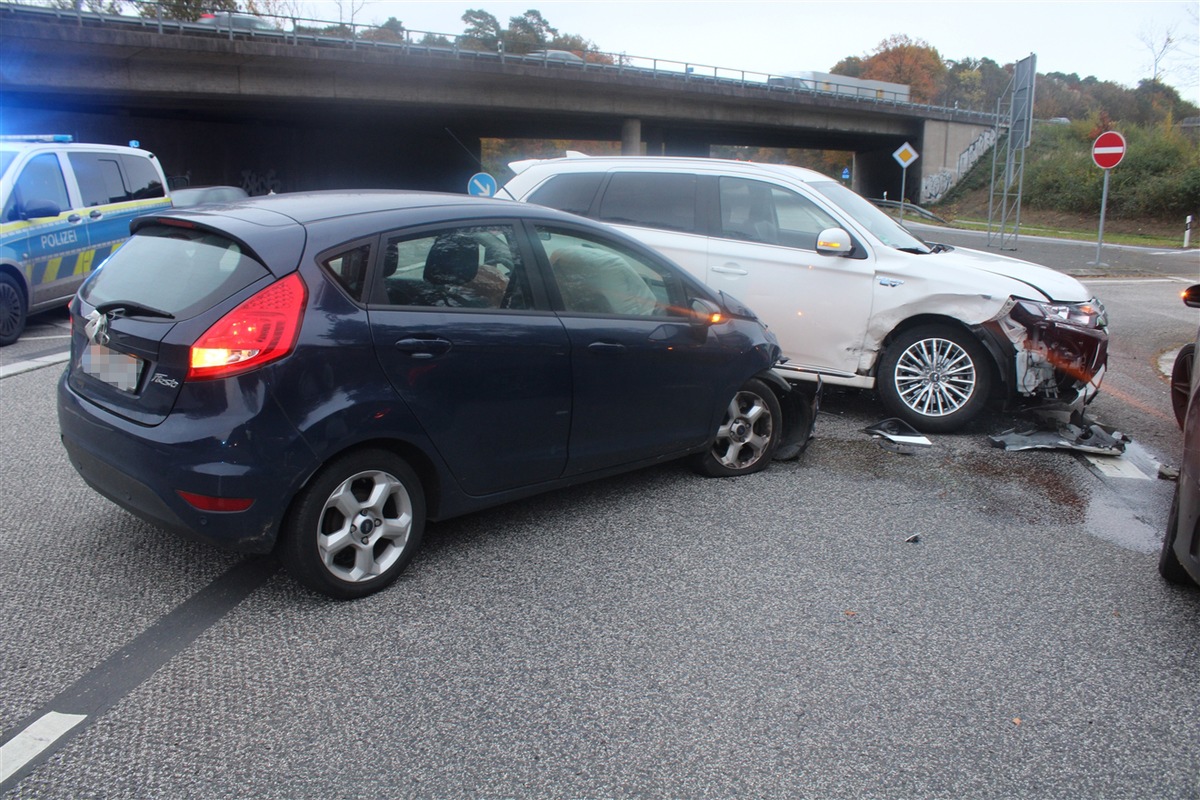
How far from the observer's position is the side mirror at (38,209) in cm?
934

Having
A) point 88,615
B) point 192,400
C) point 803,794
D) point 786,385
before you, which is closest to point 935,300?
point 786,385

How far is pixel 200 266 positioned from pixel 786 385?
11.2ft

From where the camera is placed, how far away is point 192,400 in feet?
10.9

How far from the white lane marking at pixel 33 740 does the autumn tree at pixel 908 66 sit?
100085 mm

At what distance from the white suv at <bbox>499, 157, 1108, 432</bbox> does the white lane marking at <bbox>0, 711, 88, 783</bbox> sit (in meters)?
5.08

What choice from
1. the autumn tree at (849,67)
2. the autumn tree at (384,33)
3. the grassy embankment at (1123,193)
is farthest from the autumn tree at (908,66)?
the autumn tree at (384,33)

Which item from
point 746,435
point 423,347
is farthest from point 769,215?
point 423,347

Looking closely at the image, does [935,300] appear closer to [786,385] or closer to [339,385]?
[786,385]

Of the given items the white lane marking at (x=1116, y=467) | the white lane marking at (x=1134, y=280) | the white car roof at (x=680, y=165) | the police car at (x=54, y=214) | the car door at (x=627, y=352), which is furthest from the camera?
the white lane marking at (x=1134, y=280)

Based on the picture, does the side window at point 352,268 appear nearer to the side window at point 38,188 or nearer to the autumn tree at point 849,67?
the side window at point 38,188

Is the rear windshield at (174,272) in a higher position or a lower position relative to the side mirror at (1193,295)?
higher

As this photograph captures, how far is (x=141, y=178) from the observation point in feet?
37.7

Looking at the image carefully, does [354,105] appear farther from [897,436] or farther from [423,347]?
[423,347]

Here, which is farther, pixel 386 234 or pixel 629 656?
pixel 386 234
